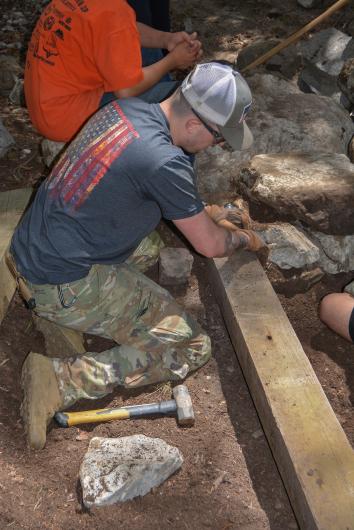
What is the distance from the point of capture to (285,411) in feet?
9.12

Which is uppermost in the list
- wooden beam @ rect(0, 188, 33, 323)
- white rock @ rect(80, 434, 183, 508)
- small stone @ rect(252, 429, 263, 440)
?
wooden beam @ rect(0, 188, 33, 323)

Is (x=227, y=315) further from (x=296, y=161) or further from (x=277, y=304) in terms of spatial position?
(x=296, y=161)

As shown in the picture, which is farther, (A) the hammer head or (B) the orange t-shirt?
(B) the orange t-shirt

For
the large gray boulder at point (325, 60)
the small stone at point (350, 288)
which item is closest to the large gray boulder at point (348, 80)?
the large gray boulder at point (325, 60)

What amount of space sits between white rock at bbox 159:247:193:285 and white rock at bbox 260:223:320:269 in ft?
1.59

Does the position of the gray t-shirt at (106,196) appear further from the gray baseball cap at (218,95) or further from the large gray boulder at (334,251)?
the large gray boulder at (334,251)

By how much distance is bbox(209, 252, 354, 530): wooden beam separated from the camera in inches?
97.0

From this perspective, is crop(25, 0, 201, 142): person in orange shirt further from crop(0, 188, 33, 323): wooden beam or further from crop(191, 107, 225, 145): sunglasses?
crop(191, 107, 225, 145): sunglasses

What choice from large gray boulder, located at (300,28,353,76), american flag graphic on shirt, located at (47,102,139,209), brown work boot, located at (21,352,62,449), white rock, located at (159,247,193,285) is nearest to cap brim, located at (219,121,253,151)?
american flag graphic on shirt, located at (47,102,139,209)

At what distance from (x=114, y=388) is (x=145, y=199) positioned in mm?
1051

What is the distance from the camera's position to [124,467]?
266 cm

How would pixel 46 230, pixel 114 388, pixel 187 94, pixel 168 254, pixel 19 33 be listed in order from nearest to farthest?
pixel 187 94 < pixel 46 230 < pixel 114 388 < pixel 168 254 < pixel 19 33

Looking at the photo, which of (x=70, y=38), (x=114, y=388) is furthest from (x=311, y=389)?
(x=70, y=38)

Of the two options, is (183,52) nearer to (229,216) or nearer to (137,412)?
(229,216)
